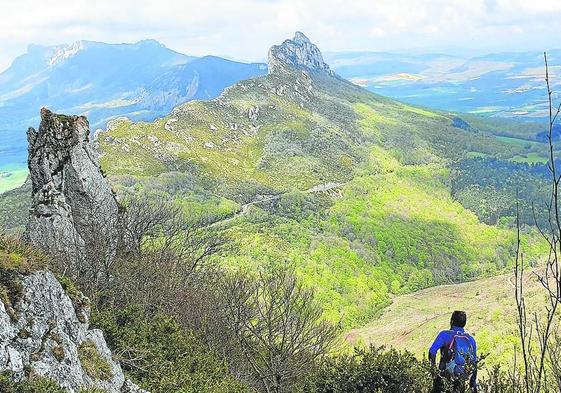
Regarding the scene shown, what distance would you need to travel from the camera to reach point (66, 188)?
965 inches

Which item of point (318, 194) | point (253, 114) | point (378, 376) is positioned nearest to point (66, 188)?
point (378, 376)

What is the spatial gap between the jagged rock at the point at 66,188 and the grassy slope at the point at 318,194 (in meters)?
43.7

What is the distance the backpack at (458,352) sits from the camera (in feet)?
27.5

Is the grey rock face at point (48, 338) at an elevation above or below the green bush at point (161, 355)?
above

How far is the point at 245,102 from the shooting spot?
5984 inches

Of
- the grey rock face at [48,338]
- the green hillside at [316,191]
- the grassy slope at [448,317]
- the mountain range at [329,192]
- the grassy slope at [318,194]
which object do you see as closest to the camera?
the grey rock face at [48,338]

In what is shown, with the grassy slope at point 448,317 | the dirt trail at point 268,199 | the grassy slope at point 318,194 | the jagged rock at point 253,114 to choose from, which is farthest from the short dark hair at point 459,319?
the jagged rock at point 253,114

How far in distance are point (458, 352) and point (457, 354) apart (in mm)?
48

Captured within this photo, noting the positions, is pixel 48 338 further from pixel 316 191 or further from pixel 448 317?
pixel 316 191

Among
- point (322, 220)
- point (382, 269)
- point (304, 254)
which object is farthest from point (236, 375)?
point (322, 220)

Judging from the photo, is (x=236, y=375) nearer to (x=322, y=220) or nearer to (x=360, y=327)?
(x=360, y=327)

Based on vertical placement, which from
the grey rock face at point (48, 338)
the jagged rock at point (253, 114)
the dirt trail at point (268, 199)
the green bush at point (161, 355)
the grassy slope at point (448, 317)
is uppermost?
the jagged rock at point (253, 114)

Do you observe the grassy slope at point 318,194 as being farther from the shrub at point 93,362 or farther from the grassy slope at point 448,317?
the shrub at point 93,362

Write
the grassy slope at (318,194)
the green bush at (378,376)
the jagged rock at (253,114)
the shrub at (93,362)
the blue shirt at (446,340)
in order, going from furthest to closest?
1. the jagged rock at (253,114)
2. the grassy slope at (318,194)
3. the shrub at (93,362)
4. the green bush at (378,376)
5. the blue shirt at (446,340)
